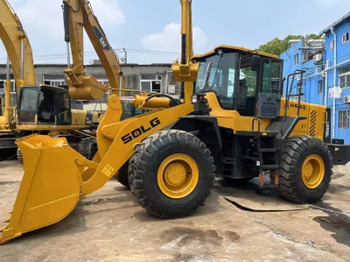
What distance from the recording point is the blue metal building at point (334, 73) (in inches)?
720

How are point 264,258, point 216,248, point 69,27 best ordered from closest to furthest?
point 264,258 → point 216,248 → point 69,27

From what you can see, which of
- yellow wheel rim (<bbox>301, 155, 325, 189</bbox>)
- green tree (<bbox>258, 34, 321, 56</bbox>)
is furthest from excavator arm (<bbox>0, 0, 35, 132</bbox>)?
green tree (<bbox>258, 34, 321, 56</bbox>)

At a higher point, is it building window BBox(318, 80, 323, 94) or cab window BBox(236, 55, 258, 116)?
building window BBox(318, 80, 323, 94)

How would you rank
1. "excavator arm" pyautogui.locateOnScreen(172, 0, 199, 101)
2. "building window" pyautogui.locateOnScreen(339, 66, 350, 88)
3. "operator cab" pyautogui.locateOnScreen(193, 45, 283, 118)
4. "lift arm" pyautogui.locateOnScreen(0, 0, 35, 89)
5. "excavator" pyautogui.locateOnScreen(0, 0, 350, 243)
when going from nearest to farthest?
"excavator" pyautogui.locateOnScreen(0, 0, 350, 243) → "excavator arm" pyautogui.locateOnScreen(172, 0, 199, 101) → "operator cab" pyautogui.locateOnScreen(193, 45, 283, 118) → "lift arm" pyautogui.locateOnScreen(0, 0, 35, 89) → "building window" pyautogui.locateOnScreen(339, 66, 350, 88)

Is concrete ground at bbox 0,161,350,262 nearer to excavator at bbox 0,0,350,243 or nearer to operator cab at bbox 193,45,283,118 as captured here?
excavator at bbox 0,0,350,243

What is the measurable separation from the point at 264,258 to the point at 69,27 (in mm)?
8712

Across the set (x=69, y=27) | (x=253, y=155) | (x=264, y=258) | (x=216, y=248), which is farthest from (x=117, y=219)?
(x=69, y=27)

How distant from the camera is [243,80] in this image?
6.54 metres

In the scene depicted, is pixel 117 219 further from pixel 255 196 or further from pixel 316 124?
pixel 316 124

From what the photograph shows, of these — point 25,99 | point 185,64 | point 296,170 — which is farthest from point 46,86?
point 296,170

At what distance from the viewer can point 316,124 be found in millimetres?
7734

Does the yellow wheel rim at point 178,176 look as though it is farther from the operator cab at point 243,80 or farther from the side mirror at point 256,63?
the side mirror at point 256,63

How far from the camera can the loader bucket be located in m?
4.24

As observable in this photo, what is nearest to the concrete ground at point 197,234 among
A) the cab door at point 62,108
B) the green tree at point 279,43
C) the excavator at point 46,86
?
the excavator at point 46,86
